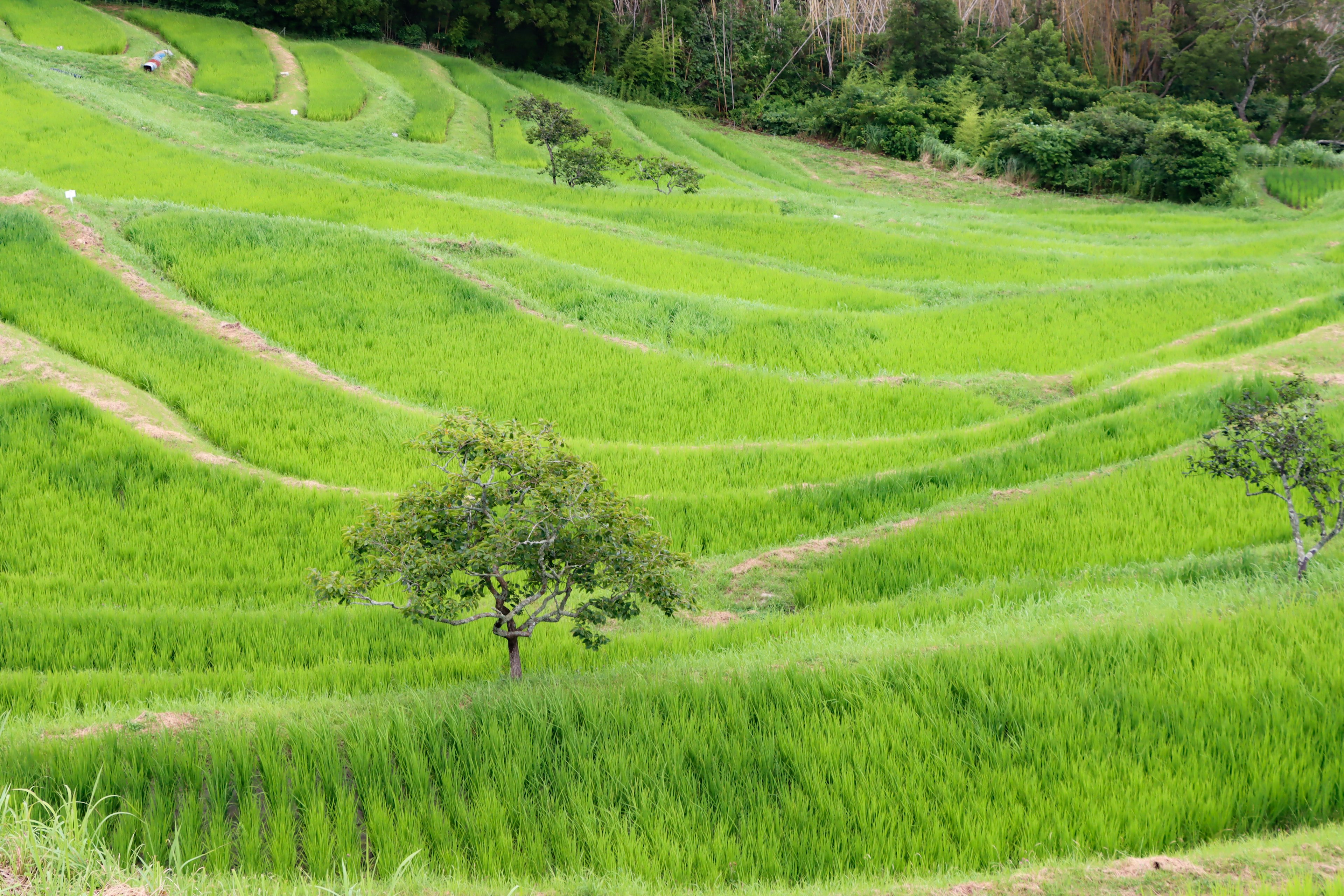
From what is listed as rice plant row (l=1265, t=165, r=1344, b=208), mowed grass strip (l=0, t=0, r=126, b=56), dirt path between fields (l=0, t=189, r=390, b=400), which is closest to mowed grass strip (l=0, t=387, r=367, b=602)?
dirt path between fields (l=0, t=189, r=390, b=400)

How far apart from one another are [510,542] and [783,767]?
1.91m

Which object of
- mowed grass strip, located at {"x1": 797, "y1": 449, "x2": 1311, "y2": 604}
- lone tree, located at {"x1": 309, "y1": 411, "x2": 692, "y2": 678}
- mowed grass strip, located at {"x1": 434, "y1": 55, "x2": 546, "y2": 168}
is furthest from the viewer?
mowed grass strip, located at {"x1": 434, "y1": 55, "x2": 546, "y2": 168}

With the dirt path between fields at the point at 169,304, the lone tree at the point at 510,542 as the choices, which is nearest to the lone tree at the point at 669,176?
the dirt path between fields at the point at 169,304

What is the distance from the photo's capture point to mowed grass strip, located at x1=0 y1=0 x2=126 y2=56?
101 ft

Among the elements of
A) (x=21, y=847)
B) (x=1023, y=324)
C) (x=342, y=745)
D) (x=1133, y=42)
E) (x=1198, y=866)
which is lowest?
(x=342, y=745)

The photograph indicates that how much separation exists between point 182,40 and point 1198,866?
42.9 metres

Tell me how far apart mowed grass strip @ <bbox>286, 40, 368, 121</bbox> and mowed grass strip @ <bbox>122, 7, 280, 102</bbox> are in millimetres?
1355

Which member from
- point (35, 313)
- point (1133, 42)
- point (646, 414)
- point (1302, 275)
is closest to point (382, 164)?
point (35, 313)

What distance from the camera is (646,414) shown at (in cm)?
1187

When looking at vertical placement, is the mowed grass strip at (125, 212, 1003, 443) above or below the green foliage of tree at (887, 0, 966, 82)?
below

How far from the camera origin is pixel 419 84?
1510 inches

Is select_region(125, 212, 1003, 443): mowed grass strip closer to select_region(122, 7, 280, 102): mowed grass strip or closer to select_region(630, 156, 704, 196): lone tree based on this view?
select_region(630, 156, 704, 196): lone tree

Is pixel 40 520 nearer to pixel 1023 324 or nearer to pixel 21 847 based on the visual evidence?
pixel 21 847

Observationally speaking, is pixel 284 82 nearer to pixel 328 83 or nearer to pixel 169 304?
pixel 328 83
